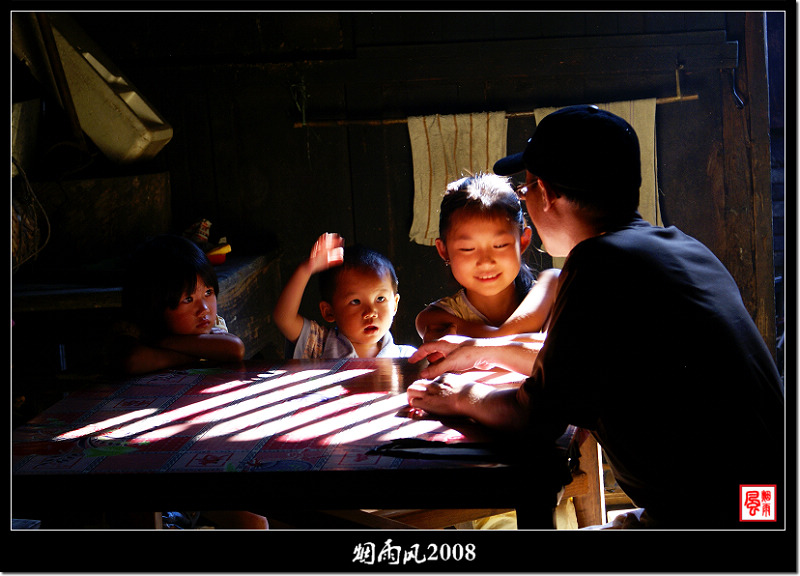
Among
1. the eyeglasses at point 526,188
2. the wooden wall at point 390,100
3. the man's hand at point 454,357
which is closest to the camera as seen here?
the eyeglasses at point 526,188

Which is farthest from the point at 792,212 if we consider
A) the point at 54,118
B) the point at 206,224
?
the point at 54,118

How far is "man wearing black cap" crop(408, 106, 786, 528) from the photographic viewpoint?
1.42 m

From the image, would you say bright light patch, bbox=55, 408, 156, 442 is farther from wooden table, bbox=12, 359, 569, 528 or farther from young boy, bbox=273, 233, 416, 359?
young boy, bbox=273, 233, 416, 359

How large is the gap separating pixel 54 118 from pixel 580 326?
340 cm

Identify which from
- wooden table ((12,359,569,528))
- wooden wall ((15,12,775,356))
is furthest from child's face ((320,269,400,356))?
wooden wall ((15,12,775,356))

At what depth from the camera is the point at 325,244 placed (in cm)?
255

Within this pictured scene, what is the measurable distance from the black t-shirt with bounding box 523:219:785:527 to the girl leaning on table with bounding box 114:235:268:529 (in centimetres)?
117

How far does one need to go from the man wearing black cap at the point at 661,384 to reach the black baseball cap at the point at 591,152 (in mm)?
137

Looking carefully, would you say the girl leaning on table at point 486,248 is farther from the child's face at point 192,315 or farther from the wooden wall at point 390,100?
the wooden wall at point 390,100

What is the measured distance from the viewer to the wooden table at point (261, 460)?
4.58 feet

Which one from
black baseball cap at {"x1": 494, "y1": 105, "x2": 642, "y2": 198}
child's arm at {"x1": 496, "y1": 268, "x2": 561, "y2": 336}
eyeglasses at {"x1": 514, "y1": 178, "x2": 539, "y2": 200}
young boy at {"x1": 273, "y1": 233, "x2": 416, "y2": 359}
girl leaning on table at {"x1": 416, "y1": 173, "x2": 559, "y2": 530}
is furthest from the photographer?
young boy at {"x1": 273, "y1": 233, "x2": 416, "y2": 359}

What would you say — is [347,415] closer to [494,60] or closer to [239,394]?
[239,394]

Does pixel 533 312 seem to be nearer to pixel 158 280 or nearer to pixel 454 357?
pixel 454 357

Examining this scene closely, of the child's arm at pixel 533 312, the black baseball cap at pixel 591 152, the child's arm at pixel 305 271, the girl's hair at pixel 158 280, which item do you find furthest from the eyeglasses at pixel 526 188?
the girl's hair at pixel 158 280
